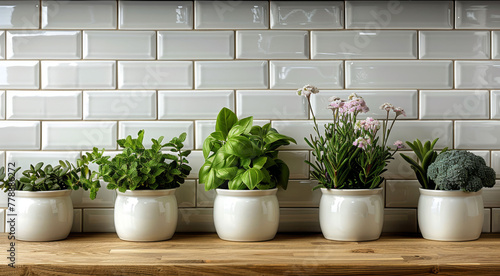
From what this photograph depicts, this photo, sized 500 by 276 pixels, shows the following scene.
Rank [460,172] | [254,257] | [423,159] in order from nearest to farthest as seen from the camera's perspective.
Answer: [254,257] < [460,172] < [423,159]

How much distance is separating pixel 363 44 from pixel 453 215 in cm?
53

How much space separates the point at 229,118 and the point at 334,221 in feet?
1.28

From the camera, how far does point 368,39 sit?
1.41 meters

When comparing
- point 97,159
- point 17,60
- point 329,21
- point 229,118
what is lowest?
point 97,159

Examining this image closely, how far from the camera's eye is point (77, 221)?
1404mm

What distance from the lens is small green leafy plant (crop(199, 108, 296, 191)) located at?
4.02 feet

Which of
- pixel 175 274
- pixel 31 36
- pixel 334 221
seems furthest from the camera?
pixel 31 36

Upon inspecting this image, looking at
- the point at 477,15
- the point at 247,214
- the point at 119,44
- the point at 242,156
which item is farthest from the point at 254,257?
the point at 477,15

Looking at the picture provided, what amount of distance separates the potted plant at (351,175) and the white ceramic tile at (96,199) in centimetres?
59

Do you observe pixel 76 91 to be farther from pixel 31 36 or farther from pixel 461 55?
pixel 461 55

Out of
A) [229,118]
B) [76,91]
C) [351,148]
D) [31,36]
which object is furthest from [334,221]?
[31,36]

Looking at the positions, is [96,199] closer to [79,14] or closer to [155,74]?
[155,74]

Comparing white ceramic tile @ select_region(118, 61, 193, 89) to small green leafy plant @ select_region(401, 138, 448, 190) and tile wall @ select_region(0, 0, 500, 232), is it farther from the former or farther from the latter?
small green leafy plant @ select_region(401, 138, 448, 190)

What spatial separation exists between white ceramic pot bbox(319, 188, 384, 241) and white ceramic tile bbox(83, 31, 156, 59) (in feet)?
2.16
